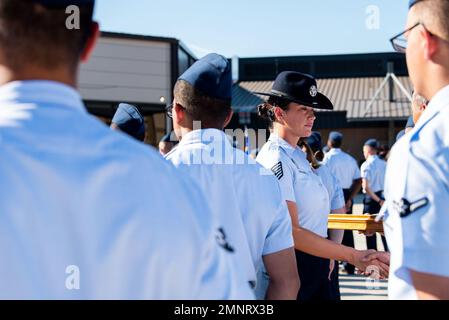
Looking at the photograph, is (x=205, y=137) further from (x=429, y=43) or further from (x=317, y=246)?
(x=317, y=246)

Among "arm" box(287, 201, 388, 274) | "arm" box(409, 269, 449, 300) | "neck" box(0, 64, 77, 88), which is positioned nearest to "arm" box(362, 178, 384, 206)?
"arm" box(287, 201, 388, 274)

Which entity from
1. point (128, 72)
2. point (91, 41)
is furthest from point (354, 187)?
point (128, 72)

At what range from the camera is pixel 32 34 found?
1.03 m

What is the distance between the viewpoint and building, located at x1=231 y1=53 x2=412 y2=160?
2594 cm

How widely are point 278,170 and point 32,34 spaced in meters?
2.11

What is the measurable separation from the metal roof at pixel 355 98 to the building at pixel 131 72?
601 cm

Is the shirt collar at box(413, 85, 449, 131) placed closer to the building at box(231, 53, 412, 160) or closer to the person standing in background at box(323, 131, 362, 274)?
the person standing in background at box(323, 131, 362, 274)

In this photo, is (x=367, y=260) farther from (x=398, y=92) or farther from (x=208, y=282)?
(x=398, y=92)

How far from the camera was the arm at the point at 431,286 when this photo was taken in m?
1.44

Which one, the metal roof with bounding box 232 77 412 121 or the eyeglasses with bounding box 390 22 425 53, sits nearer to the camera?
the eyeglasses with bounding box 390 22 425 53

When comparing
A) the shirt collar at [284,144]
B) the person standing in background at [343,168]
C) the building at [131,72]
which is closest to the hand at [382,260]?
the shirt collar at [284,144]

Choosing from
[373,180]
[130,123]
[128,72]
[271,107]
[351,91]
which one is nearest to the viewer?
[271,107]

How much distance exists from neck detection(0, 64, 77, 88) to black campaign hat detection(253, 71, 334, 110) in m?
2.36
